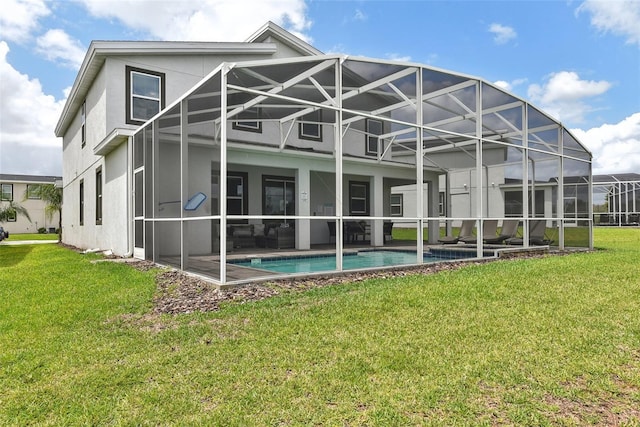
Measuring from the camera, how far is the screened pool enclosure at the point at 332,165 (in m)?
7.92

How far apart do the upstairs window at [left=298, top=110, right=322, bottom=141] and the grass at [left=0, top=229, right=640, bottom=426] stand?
8931 mm

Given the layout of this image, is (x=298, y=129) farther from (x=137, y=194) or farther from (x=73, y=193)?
(x=73, y=193)

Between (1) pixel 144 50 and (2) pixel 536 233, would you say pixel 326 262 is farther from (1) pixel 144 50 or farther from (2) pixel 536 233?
(1) pixel 144 50

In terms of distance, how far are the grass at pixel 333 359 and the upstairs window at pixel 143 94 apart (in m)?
6.96

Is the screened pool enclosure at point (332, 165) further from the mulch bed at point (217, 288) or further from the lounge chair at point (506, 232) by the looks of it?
the mulch bed at point (217, 288)

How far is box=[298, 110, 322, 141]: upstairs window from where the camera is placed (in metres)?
13.9

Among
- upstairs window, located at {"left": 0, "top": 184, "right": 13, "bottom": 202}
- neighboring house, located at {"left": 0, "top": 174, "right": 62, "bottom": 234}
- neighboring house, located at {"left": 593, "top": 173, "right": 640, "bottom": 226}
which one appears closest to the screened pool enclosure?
neighboring house, located at {"left": 593, "top": 173, "right": 640, "bottom": 226}

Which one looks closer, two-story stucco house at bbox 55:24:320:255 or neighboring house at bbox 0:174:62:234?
two-story stucco house at bbox 55:24:320:255

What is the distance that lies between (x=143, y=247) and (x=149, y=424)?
8161 mm

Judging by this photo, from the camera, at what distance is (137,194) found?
10.3 m

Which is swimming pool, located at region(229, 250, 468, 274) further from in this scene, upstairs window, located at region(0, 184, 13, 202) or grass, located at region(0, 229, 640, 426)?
upstairs window, located at region(0, 184, 13, 202)

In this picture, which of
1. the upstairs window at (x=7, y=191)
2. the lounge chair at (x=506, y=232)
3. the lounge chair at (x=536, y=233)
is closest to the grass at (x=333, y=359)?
the lounge chair at (x=506, y=232)

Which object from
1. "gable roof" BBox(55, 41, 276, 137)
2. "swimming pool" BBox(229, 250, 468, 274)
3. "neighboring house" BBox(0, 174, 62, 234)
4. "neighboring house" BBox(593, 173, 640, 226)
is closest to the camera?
"swimming pool" BBox(229, 250, 468, 274)

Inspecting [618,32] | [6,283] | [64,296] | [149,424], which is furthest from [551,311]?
[618,32]
